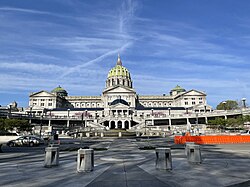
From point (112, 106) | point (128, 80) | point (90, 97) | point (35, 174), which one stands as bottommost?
point (35, 174)

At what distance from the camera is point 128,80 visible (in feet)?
554

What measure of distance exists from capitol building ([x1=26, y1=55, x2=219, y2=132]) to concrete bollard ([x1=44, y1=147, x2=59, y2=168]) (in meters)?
76.6

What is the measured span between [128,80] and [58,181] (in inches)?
6300

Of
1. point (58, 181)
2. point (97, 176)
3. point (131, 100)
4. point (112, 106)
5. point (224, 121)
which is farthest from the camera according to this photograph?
point (131, 100)

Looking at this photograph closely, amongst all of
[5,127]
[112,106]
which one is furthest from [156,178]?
[112,106]

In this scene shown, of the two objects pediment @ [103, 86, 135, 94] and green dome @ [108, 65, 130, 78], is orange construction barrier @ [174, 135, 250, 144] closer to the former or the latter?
pediment @ [103, 86, 135, 94]

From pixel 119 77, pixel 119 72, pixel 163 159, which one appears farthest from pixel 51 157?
pixel 119 72

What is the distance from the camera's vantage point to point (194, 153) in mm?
13883

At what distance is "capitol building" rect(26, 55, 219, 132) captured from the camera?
4166 inches

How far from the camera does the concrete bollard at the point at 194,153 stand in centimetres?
1383

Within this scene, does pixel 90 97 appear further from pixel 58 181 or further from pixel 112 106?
pixel 58 181

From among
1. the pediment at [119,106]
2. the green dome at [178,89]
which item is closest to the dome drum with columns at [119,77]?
the pediment at [119,106]

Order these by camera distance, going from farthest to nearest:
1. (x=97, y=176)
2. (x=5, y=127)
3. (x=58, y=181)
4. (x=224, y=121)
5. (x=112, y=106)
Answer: (x=112, y=106) < (x=224, y=121) < (x=5, y=127) < (x=97, y=176) < (x=58, y=181)

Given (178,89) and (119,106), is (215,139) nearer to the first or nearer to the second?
(119,106)
